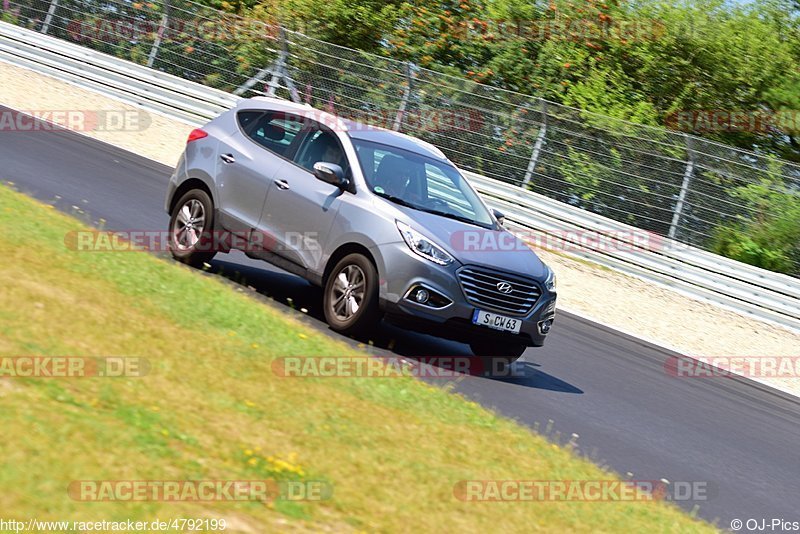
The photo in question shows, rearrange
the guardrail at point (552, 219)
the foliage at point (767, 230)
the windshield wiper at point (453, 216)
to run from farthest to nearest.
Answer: the foliage at point (767, 230) < the guardrail at point (552, 219) < the windshield wiper at point (453, 216)

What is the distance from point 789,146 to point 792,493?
15.5m

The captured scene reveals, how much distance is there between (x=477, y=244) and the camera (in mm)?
10703

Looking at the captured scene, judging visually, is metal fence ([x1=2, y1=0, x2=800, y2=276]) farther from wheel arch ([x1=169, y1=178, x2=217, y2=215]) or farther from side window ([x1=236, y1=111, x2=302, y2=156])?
wheel arch ([x1=169, y1=178, x2=217, y2=215])

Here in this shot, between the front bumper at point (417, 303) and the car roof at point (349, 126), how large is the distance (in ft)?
5.83

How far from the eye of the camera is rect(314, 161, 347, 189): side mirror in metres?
10.8

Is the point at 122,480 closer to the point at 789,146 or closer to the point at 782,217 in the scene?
the point at 782,217

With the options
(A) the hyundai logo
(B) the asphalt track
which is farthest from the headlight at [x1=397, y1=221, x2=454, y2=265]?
(B) the asphalt track

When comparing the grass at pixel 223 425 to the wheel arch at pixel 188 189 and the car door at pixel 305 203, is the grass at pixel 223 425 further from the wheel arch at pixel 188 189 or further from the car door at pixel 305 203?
the wheel arch at pixel 188 189

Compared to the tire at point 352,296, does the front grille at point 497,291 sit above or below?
above

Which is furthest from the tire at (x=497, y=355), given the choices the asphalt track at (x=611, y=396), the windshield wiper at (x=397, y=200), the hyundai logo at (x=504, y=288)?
the windshield wiper at (x=397, y=200)

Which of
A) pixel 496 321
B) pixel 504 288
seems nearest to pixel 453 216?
pixel 504 288

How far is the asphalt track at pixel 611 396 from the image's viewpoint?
9172mm

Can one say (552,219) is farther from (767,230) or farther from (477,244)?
(477,244)

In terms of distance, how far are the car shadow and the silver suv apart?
0.77 ft
